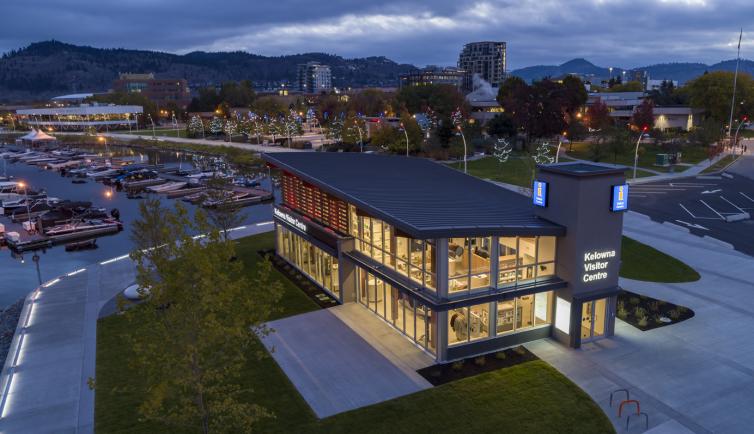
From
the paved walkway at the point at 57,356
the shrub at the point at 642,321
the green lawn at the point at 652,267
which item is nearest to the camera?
the paved walkway at the point at 57,356

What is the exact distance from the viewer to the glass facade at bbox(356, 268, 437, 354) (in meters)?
22.2

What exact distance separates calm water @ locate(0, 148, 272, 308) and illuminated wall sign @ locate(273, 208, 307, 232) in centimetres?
820

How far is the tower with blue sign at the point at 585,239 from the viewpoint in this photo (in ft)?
72.6

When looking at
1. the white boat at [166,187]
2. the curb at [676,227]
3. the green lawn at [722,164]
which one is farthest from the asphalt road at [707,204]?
the white boat at [166,187]

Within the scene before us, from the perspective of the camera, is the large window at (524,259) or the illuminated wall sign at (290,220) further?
the illuminated wall sign at (290,220)

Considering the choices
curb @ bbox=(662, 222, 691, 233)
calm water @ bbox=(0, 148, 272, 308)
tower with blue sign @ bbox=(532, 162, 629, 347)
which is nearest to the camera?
tower with blue sign @ bbox=(532, 162, 629, 347)


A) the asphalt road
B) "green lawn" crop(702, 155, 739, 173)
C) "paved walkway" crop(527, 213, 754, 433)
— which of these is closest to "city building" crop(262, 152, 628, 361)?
"paved walkway" crop(527, 213, 754, 433)

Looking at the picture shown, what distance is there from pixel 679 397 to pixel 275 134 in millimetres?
117971

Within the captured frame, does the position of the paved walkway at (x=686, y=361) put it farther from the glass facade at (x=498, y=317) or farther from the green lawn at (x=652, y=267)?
the glass facade at (x=498, y=317)

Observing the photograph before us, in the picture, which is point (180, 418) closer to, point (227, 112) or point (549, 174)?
point (549, 174)

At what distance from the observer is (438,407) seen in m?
18.4

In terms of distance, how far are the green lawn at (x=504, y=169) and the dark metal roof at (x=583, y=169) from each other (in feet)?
120

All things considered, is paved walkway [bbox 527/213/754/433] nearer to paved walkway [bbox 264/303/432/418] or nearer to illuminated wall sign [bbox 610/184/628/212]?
illuminated wall sign [bbox 610/184/628/212]

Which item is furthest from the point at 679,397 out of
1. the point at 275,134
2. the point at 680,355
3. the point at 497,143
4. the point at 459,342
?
the point at 275,134
